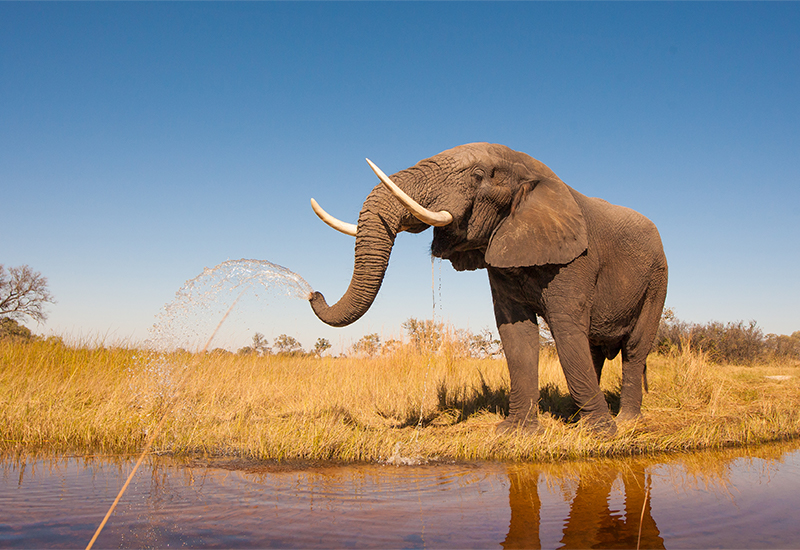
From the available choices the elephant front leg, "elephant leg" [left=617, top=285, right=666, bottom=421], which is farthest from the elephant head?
"elephant leg" [left=617, top=285, right=666, bottom=421]

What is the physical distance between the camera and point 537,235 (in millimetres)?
5488

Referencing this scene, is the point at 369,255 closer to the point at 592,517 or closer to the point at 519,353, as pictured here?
the point at 519,353

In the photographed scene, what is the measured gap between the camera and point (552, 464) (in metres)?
4.69

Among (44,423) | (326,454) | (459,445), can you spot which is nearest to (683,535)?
(459,445)

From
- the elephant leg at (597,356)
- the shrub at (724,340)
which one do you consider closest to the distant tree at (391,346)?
the elephant leg at (597,356)

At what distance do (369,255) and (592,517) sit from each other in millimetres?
2800

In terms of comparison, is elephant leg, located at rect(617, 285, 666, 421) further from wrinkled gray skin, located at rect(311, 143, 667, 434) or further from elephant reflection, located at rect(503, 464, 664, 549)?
elephant reflection, located at rect(503, 464, 664, 549)

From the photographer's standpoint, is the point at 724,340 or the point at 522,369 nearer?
the point at 522,369

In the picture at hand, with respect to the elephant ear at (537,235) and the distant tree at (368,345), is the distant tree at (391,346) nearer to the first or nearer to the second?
the distant tree at (368,345)

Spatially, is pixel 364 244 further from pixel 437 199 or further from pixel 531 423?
pixel 531 423

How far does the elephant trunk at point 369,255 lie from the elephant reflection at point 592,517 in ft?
6.55

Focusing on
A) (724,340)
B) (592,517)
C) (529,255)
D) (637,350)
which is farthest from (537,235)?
(724,340)

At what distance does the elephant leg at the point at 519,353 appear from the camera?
6047mm

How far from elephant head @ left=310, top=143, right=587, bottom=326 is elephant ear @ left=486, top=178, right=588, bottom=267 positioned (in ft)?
0.03
